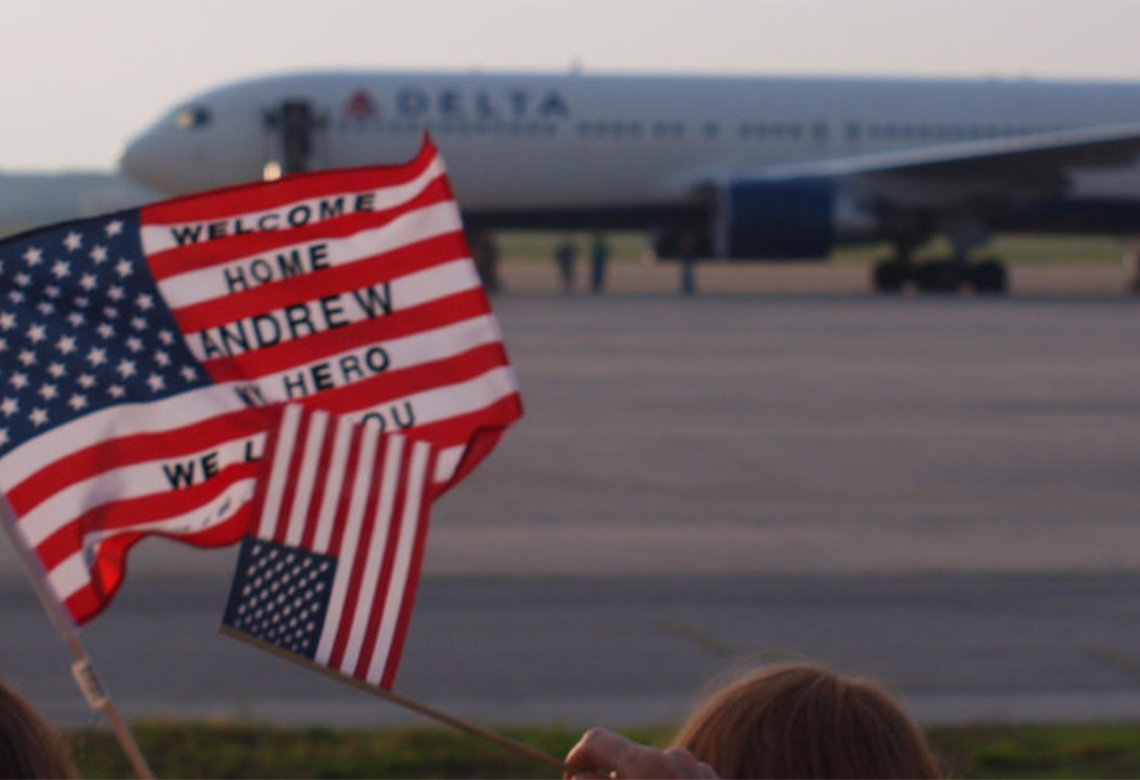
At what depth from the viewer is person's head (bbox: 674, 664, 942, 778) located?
7.06 ft

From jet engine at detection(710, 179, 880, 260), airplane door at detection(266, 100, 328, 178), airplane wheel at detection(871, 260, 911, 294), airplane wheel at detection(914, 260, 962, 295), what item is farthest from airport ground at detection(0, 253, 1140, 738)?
airplane wheel at detection(871, 260, 911, 294)

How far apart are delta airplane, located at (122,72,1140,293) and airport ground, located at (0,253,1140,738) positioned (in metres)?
13.5

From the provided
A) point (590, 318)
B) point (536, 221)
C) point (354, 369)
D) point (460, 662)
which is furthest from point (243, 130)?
point (354, 369)

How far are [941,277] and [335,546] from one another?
101ft

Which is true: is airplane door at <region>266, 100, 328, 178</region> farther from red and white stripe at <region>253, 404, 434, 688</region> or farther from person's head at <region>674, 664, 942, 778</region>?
person's head at <region>674, 664, 942, 778</region>

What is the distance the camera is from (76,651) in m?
2.72

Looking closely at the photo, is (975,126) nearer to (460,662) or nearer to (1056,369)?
(1056,369)

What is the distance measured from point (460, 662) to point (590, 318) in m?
19.4

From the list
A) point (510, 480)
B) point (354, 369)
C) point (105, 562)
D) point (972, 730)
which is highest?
point (354, 369)

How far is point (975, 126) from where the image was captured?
33406 millimetres

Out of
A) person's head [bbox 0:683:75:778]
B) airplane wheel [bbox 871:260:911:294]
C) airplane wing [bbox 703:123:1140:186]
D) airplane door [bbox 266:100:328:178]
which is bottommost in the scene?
airplane wheel [bbox 871:260:911:294]

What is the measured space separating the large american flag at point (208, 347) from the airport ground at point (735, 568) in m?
0.94

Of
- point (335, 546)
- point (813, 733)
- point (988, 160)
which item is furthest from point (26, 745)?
point (988, 160)

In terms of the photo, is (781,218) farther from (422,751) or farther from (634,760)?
(634,760)
